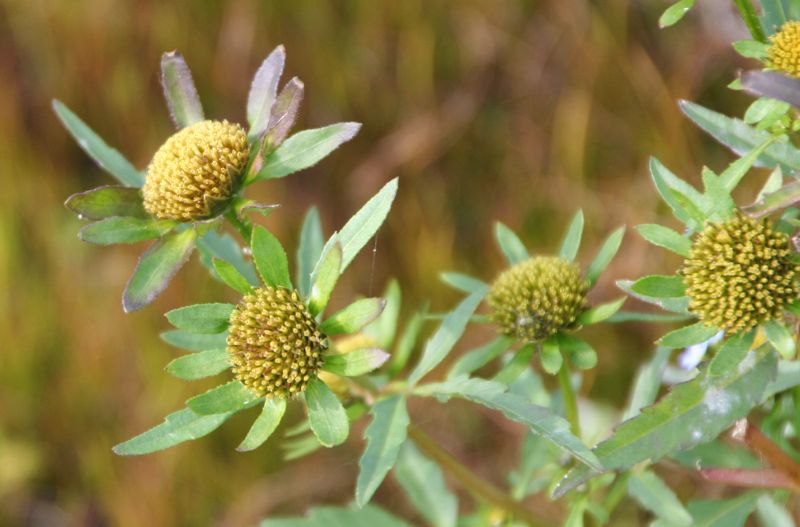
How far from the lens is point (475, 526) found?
71.7 inches

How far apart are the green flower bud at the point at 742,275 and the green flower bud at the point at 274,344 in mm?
574

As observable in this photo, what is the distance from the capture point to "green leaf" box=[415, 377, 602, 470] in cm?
124

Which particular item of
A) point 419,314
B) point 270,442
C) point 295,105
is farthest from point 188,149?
point 270,442

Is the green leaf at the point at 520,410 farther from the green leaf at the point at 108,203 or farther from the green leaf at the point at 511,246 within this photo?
the green leaf at the point at 108,203

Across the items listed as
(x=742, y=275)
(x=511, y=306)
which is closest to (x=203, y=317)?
(x=511, y=306)

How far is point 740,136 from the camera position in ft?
4.41

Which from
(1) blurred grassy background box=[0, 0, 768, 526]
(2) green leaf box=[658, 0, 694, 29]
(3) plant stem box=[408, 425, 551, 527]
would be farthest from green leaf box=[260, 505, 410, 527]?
(1) blurred grassy background box=[0, 0, 768, 526]

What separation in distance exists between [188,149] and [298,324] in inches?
14.6

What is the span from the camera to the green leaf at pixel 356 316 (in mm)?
1251

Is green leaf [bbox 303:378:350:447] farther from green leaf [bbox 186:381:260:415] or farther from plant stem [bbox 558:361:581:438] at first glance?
plant stem [bbox 558:361:581:438]

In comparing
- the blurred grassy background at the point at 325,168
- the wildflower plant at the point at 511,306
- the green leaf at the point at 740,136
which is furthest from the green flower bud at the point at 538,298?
the blurred grassy background at the point at 325,168

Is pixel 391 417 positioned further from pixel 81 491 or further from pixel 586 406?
pixel 81 491

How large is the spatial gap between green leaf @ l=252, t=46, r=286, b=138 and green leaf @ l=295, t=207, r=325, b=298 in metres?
0.24

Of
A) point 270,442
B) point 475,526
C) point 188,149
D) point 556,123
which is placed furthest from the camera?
point 556,123
